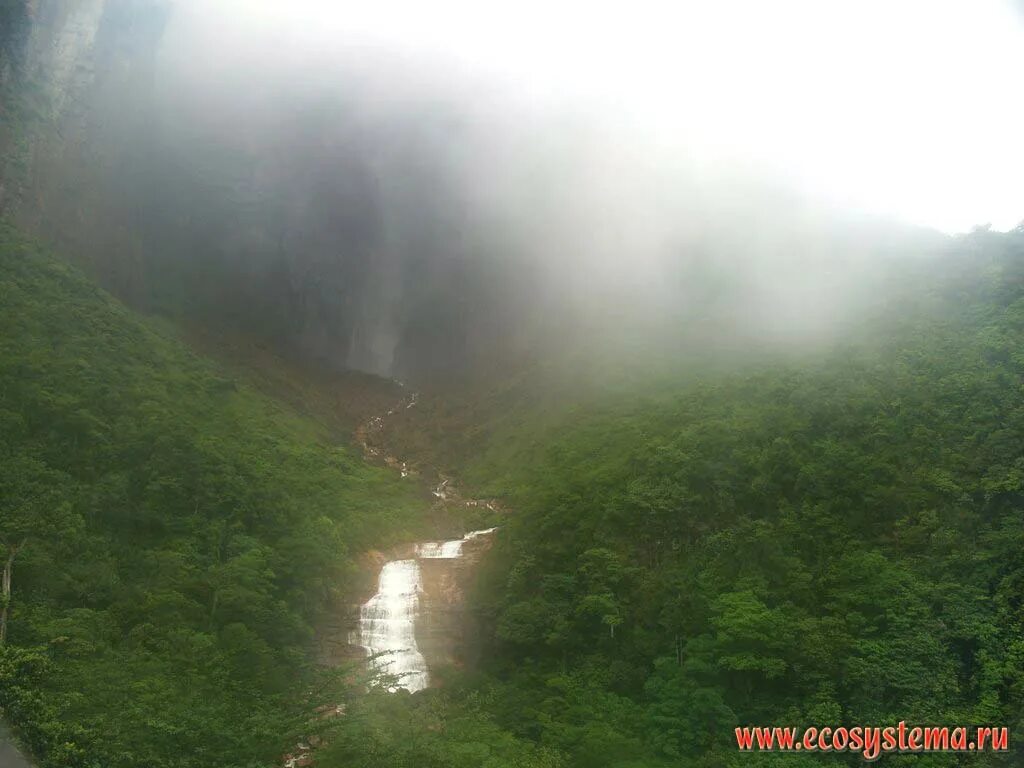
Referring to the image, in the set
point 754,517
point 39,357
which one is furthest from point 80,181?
point 754,517

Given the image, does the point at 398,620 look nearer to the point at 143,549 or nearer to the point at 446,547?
the point at 446,547

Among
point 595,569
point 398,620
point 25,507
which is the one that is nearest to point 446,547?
point 398,620

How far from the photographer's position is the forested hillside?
19578 millimetres

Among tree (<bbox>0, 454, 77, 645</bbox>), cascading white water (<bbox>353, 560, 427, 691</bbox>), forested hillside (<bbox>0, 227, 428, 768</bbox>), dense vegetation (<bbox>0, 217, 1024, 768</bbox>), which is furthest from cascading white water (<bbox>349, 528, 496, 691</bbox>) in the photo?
tree (<bbox>0, 454, 77, 645</bbox>)

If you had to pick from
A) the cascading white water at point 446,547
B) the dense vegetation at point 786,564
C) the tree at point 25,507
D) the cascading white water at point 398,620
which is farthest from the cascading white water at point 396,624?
the tree at point 25,507

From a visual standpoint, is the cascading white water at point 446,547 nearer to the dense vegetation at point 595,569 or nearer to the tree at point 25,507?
the dense vegetation at point 595,569

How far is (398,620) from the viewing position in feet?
125

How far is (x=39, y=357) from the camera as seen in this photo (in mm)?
36500

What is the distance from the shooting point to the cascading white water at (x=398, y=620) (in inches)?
1346

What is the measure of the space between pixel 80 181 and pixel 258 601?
5548 cm

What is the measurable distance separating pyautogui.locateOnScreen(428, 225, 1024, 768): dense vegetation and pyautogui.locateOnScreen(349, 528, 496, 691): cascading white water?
451cm

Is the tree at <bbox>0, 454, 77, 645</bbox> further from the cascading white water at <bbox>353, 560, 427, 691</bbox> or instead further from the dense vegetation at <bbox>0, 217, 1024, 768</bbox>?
the cascading white water at <bbox>353, 560, 427, 691</bbox>

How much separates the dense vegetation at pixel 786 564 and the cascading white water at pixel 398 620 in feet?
14.8

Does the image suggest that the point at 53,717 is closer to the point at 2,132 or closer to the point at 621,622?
the point at 621,622
